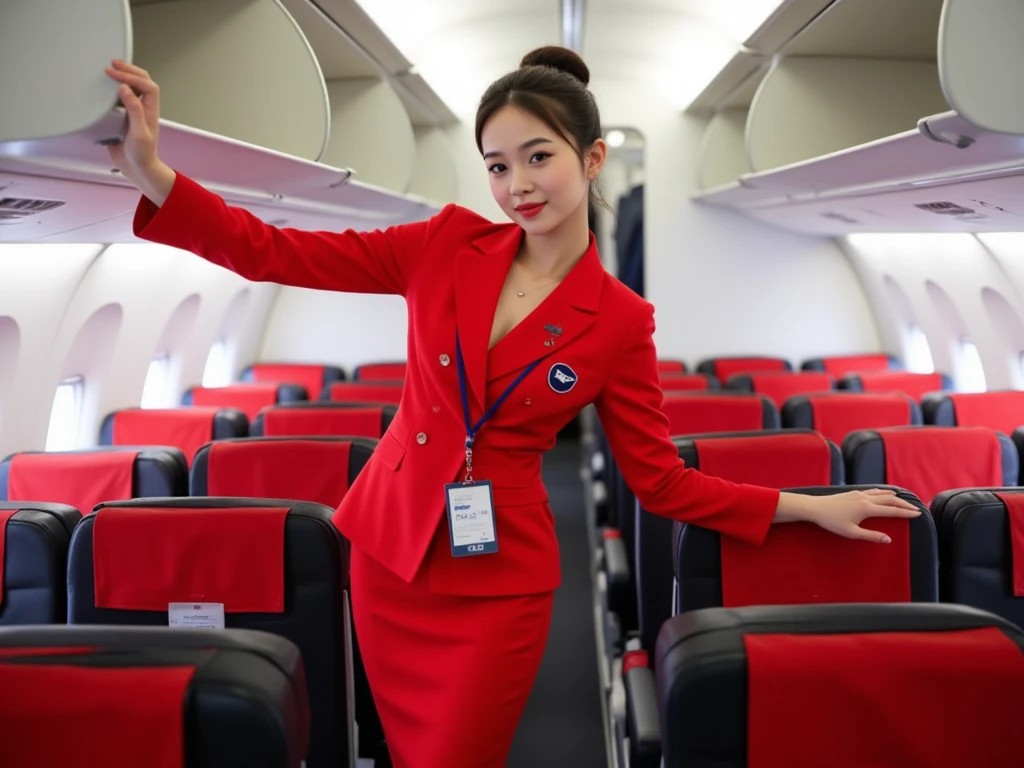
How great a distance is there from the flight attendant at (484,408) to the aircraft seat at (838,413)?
245 cm

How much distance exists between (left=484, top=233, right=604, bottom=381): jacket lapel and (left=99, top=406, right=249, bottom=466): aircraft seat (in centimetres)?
270

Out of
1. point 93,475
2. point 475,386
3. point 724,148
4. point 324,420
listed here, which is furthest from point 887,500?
point 724,148

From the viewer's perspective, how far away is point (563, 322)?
193 cm

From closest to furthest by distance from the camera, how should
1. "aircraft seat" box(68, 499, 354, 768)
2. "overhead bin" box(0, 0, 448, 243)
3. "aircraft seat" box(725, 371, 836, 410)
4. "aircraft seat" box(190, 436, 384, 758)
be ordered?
"overhead bin" box(0, 0, 448, 243) → "aircraft seat" box(68, 499, 354, 768) → "aircraft seat" box(190, 436, 384, 758) → "aircraft seat" box(725, 371, 836, 410)

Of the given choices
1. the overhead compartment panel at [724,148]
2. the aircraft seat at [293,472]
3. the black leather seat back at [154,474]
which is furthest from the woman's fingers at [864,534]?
the overhead compartment panel at [724,148]

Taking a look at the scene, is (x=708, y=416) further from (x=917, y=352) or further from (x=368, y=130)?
(x=917, y=352)

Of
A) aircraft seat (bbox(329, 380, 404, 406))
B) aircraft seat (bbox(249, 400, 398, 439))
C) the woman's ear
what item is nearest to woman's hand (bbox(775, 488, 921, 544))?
the woman's ear

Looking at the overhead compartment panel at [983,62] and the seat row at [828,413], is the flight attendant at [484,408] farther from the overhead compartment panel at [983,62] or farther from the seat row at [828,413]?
the seat row at [828,413]

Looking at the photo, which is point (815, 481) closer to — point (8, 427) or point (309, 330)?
point (8, 427)

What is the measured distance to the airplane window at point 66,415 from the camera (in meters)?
4.94

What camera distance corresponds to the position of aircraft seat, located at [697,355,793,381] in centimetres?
819

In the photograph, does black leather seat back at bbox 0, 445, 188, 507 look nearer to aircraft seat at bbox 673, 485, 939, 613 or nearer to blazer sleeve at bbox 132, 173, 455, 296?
blazer sleeve at bbox 132, 173, 455, 296

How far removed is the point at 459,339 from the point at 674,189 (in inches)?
283

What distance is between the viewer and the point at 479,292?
1.94 metres
